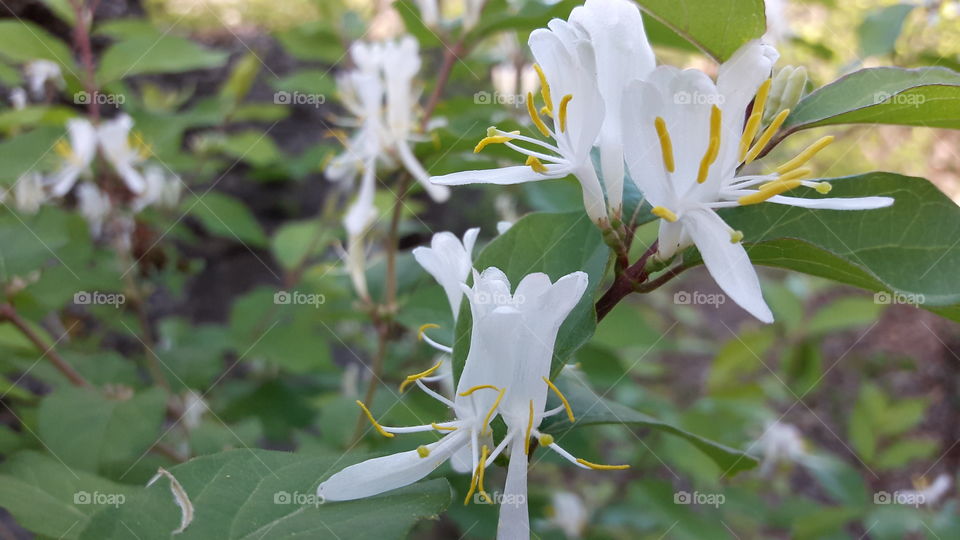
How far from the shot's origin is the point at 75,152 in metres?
1.87

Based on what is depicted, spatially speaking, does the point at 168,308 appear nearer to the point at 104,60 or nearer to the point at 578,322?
the point at 104,60

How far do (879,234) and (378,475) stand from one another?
58 cm

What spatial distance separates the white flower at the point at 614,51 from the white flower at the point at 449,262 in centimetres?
19

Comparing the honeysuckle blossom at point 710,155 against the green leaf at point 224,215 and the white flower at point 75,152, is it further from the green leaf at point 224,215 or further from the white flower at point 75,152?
the green leaf at point 224,215

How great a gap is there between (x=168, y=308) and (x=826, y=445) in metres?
3.82

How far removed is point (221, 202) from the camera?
7.49 ft

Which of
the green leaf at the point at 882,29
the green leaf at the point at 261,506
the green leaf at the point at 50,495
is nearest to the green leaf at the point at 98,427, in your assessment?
the green leaf at the point at 50,495

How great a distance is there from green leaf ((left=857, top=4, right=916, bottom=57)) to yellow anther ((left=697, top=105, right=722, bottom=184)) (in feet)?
4.06

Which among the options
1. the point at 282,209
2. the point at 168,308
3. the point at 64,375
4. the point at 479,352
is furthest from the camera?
the point at 282,209

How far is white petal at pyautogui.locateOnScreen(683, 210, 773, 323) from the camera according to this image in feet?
2.20

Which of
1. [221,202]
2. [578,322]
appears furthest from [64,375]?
[578,322]

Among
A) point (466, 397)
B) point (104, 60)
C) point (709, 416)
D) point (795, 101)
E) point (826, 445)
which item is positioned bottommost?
point (826, 445)

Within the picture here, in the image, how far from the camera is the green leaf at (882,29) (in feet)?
5.50

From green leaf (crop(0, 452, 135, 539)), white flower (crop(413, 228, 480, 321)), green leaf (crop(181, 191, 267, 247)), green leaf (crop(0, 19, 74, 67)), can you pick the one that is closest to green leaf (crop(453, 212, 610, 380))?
white flower (crop(413, 228, 480, 321))
